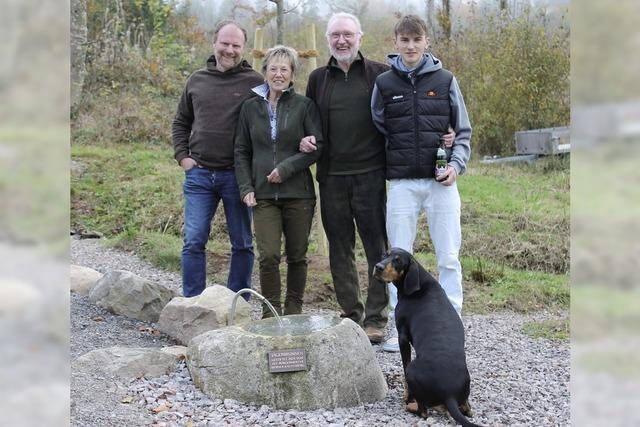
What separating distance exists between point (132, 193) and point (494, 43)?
730cm

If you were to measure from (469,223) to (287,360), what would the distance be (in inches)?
232

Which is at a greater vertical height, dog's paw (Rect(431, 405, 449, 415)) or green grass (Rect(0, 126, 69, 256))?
green grass (Rect(0, 126, 69, 256))

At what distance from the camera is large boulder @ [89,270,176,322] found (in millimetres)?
6246

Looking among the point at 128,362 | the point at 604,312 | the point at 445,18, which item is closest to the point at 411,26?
the point at 128,362

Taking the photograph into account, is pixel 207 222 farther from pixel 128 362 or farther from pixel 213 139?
pixel 128 362

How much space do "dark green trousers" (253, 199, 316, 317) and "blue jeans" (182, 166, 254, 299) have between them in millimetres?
413

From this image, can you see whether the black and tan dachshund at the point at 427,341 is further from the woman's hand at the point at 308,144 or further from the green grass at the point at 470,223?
the green grass at the point at 470,223

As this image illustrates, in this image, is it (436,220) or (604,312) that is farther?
(436,220)

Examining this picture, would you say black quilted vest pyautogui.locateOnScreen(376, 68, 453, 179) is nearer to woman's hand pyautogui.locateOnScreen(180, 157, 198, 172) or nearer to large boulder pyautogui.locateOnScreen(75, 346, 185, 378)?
woman's hand pyautogui.locateOnScreen(180, 157, 198, 172)

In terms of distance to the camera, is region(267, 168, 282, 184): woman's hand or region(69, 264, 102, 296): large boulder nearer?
region(267, 168, 282, 184): woman's hand

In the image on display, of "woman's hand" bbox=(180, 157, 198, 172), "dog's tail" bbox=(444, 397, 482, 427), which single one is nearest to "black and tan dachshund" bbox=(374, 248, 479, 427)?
"dog's tail" bbox=(444, 397, 482, 427)

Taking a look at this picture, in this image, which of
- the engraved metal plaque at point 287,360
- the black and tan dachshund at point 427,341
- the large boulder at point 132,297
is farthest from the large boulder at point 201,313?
the black and tan dachshund at point 427,341

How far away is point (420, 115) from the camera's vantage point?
488cm

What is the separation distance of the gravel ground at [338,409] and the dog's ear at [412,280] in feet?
2.26
